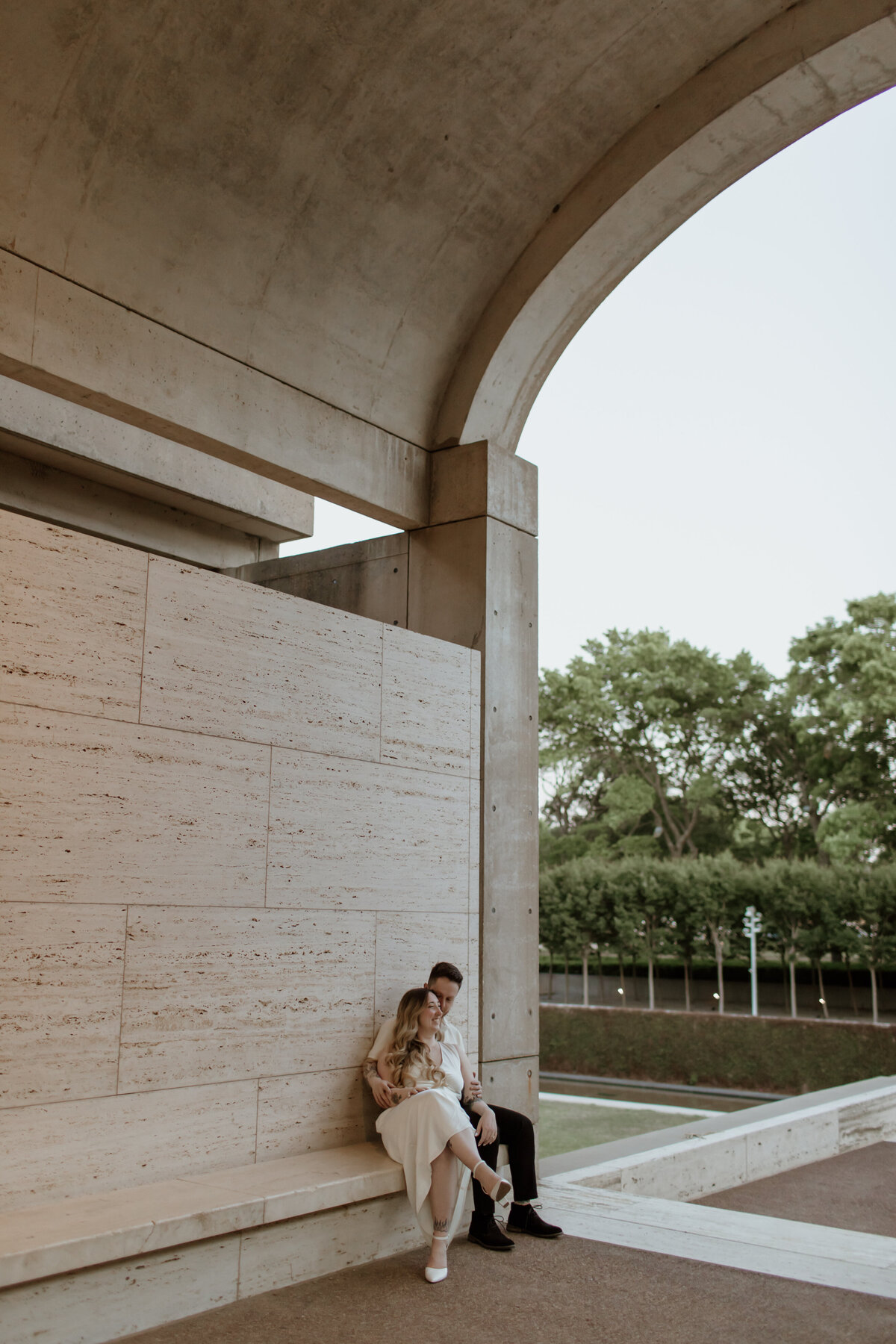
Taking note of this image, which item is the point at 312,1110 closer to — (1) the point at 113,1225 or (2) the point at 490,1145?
(2) the point at 490,1145

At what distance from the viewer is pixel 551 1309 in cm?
483

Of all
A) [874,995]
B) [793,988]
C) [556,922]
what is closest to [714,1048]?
[793,988]

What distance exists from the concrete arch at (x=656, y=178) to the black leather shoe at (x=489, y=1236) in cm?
487

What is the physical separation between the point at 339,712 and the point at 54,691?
5.91 feet

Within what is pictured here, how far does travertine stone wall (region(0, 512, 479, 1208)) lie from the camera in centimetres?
479

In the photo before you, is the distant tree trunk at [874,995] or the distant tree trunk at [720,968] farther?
the distant tree trunk at [720,968]

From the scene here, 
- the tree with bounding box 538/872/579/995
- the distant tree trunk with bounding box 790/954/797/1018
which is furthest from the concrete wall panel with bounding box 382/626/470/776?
the tree with bounding box 538/872/579/995

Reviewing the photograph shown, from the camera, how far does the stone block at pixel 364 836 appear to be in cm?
595

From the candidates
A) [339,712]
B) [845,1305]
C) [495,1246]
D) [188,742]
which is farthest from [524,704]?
[845,1305]

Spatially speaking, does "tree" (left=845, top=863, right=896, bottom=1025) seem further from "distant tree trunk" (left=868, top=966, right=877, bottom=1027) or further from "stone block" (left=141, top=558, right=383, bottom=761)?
"stone block" (left=141, top=558, right=383, bottom=761)

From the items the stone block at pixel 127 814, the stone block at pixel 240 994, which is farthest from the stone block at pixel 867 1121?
the stone block at pixel 127 814

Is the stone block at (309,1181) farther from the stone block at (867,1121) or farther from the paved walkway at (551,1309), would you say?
the stone block at (867,1121)

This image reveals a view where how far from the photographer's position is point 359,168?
662 centimetres

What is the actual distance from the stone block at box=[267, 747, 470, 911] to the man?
1.97ft
